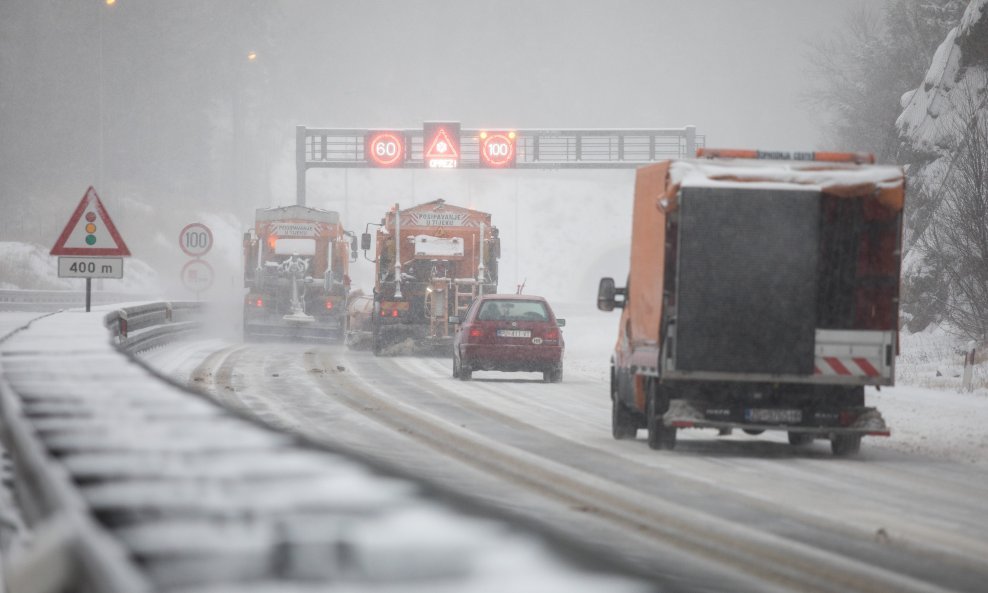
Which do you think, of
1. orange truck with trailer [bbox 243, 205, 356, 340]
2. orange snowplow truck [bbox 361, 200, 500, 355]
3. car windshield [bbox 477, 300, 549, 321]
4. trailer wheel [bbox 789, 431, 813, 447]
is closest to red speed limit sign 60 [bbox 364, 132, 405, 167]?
orange truck with trailer [bbox 243, 205, 356, 340]

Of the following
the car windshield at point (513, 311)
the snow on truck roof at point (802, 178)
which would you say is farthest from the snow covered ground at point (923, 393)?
the snow on truck roof at point (802, 178)

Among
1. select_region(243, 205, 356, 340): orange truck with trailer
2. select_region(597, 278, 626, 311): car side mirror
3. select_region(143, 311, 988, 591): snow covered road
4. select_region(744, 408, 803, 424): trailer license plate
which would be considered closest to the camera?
select_region(143, 311, 988, 591): snow covered road

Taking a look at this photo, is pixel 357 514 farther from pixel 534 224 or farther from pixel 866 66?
pixel 534 224

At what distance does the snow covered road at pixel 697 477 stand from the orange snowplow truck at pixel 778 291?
51 centimetres

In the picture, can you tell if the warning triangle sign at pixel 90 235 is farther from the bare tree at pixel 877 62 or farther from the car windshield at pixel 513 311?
the bare tree at pixel 877 62

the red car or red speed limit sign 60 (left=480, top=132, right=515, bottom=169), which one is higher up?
red speed limit sign 60 (left=480, top=132, right=515, bottom=169)

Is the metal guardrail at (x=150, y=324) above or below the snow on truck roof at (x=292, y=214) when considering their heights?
below

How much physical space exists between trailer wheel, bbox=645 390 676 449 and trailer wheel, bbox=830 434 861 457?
4.92 feet

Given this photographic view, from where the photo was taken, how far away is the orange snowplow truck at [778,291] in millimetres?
13727

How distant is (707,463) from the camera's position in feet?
43.5

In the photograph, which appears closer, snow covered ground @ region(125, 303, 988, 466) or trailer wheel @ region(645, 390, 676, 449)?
trailer wheel @ region(645, 390, 676, 449)

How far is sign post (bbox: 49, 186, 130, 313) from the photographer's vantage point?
22891mm

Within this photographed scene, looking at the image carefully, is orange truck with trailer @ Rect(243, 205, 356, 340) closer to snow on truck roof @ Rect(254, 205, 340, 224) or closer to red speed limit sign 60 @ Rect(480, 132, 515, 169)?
snow on truck roof @ Rect(254, 205, 340, 224)

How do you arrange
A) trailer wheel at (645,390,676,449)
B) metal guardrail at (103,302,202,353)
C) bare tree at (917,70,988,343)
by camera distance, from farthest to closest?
metal guardrail at (103,302,202,353) → bare tree at (917,70,988,343) → trailer wheel at (645,390,676,449)
